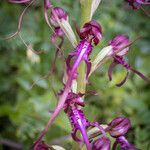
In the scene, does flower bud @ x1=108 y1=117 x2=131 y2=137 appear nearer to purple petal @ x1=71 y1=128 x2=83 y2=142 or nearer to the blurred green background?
purple petal @ x1=71 y1=128 x2=83 y2=142

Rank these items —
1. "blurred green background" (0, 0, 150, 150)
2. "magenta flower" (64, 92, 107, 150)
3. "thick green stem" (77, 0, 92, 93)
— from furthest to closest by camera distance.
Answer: "blurred green background" (0, 0, 150, 150) < "thick green stem" (77, 0, 92, 93) < "magenta flower" (64, 92, 107, 150)

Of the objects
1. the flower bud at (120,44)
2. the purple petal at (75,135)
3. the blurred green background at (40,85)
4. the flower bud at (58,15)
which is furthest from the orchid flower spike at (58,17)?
the blurred green background at (40,85)

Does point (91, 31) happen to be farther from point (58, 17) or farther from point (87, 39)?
point (58, 17)

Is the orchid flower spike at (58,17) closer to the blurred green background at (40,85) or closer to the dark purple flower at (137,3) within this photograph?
the dark purple flower at (137,3)

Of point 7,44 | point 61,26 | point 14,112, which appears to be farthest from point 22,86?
point 61,26

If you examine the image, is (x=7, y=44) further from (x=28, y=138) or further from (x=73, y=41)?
(x=73, y=41)

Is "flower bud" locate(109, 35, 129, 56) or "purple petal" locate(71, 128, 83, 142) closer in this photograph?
"purple petal" locate(71, 128, 83, 142)

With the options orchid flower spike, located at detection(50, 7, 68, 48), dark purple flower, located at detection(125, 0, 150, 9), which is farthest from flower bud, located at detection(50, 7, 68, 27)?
dark purple flower, located at detection(125, 0, 150, 9)
